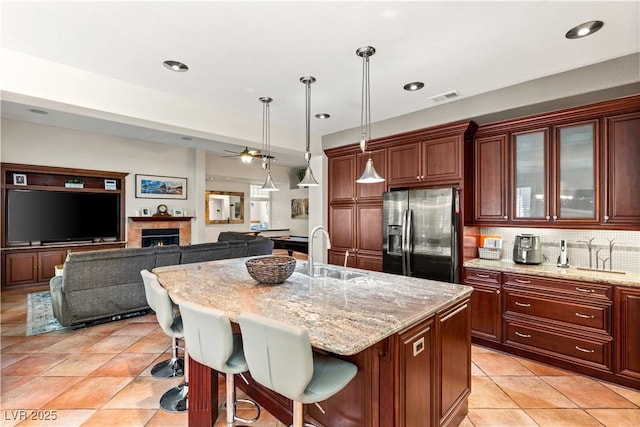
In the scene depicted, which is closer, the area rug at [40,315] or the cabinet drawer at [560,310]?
the cabinet drawer at [560,310]

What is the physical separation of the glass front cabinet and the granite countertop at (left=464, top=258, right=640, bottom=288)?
1.56 feet

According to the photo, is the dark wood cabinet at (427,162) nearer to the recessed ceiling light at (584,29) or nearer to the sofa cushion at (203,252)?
the recessed ceiling light at (584,29)

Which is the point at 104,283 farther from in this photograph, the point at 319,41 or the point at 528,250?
the point at 528,250

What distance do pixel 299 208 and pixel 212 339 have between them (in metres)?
9.47

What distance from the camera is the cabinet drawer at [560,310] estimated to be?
2633 millimetres

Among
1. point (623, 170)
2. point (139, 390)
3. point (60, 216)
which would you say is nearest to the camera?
point (139, 390)

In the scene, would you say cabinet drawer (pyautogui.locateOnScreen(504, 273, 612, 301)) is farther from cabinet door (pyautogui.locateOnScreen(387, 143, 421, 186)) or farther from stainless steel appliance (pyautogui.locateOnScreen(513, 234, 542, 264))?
cabinet door (pyautogui.locateOnScreen(387, 143, 421, 186))

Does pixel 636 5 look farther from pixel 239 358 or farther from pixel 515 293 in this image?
pixel 239 358

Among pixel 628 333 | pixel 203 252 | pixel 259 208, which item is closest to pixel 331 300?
pixel 628 333

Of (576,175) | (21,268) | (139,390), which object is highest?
(576,175)

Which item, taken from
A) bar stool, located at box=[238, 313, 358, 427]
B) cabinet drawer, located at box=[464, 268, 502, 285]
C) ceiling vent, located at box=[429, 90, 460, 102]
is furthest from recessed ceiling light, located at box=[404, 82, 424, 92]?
bar stool, located at box=[238, 313, 358, 427]

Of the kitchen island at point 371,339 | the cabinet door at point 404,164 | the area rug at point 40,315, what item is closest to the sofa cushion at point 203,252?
the area rug at point 40,315

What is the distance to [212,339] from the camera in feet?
5.21

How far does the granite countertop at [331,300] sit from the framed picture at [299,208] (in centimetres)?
808
